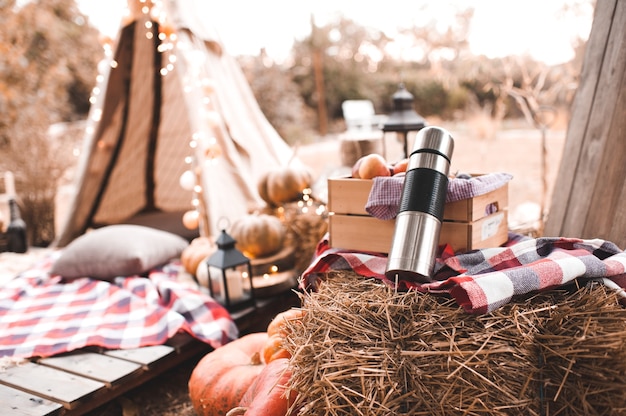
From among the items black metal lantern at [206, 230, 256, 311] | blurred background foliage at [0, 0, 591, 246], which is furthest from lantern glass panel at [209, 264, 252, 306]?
blurred background foliage at [0, 0, 591, 246]

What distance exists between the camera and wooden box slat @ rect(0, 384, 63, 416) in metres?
1.77

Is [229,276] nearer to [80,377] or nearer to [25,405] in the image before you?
[80,377]

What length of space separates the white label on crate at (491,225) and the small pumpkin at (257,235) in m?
1.43

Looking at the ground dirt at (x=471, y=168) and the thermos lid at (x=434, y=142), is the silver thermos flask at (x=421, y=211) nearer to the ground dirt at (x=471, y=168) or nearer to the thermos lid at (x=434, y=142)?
the thermos lid at (x=434, y=142)

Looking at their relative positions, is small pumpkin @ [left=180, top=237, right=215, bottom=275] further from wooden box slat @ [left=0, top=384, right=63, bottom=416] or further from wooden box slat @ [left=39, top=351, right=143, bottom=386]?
wooden box slat @ [left=0, top=384, right=63, bottom=416]

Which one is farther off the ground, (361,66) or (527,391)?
(361,66)

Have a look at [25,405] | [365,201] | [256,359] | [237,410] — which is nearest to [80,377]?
[25,405]

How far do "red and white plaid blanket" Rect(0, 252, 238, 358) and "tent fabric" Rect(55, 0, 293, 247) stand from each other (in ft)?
2.65

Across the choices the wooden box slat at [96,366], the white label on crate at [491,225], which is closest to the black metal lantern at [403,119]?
the white label on crate at [491,225]

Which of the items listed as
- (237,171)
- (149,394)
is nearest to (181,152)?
(237,171)

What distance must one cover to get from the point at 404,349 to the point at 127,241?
233cm

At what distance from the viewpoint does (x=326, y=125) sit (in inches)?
461

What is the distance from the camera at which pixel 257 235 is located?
2.85m

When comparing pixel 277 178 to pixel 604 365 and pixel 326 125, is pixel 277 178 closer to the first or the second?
pixel 604 365
